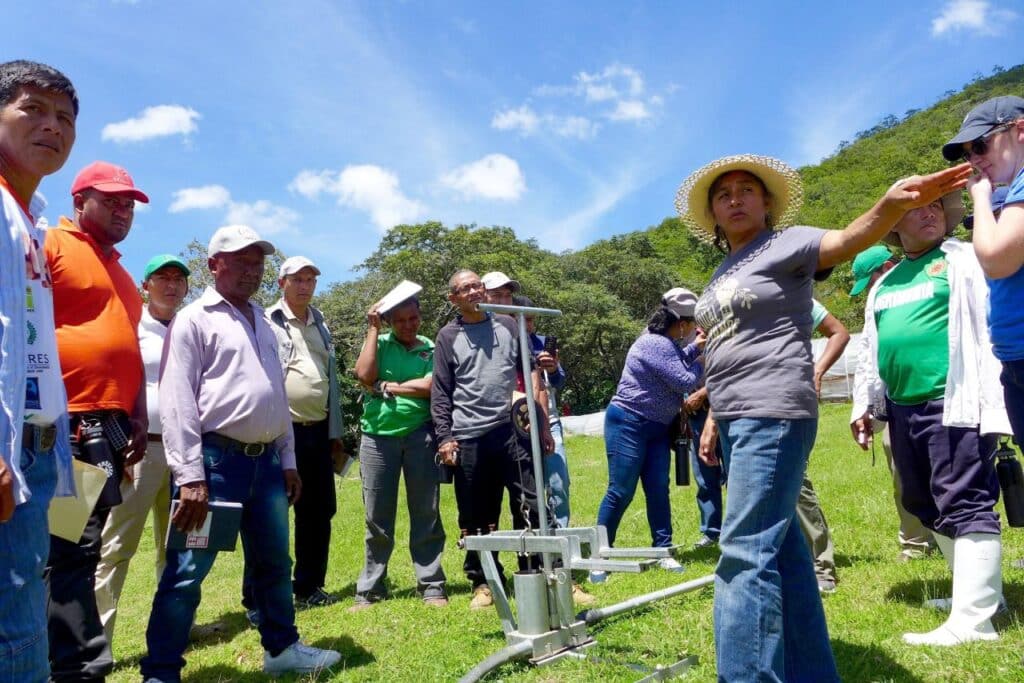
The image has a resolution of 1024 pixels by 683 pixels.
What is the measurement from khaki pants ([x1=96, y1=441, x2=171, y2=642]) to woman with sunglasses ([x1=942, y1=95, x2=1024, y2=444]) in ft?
14.7

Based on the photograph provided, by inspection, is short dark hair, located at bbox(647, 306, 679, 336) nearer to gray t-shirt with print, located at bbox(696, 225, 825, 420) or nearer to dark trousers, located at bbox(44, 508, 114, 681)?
gray t-shirt with print, located at bbox(696, 225, 825, 420)

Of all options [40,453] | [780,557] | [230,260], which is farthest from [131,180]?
[780,557]

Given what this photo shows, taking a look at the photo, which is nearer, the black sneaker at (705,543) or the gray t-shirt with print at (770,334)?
the gray t-shirt with print at (770,334)

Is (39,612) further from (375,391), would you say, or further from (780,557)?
(375,391)

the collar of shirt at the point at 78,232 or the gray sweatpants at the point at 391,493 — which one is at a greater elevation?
the collar of shirt at the point at 78,232

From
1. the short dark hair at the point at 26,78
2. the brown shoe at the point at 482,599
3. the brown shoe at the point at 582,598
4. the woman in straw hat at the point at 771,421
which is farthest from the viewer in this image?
the brown shoe at the point at 482,599

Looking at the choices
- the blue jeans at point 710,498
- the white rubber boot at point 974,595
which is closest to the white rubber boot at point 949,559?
the white rubber boot at point 974,595

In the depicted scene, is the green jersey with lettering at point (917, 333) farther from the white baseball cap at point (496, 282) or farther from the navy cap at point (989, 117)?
the white baseball cap at point (496, 282)

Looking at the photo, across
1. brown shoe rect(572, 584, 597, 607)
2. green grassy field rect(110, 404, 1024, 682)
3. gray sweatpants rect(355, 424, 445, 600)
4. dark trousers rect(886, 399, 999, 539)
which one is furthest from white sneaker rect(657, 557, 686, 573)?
dark trousers rect(886, 399, 999, 539)

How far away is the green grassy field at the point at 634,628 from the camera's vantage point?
333cm

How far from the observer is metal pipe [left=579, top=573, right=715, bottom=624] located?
397cm

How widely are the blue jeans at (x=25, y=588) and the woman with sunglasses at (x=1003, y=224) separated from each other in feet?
10.3

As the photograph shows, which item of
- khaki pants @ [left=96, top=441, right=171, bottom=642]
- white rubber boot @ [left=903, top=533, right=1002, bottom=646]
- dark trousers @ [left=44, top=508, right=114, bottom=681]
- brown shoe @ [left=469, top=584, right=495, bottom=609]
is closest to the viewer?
dark trousers @ [left=44, top=508, right=114, bottom=681]

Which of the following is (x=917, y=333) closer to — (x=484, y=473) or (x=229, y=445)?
(x=484, y=473)
